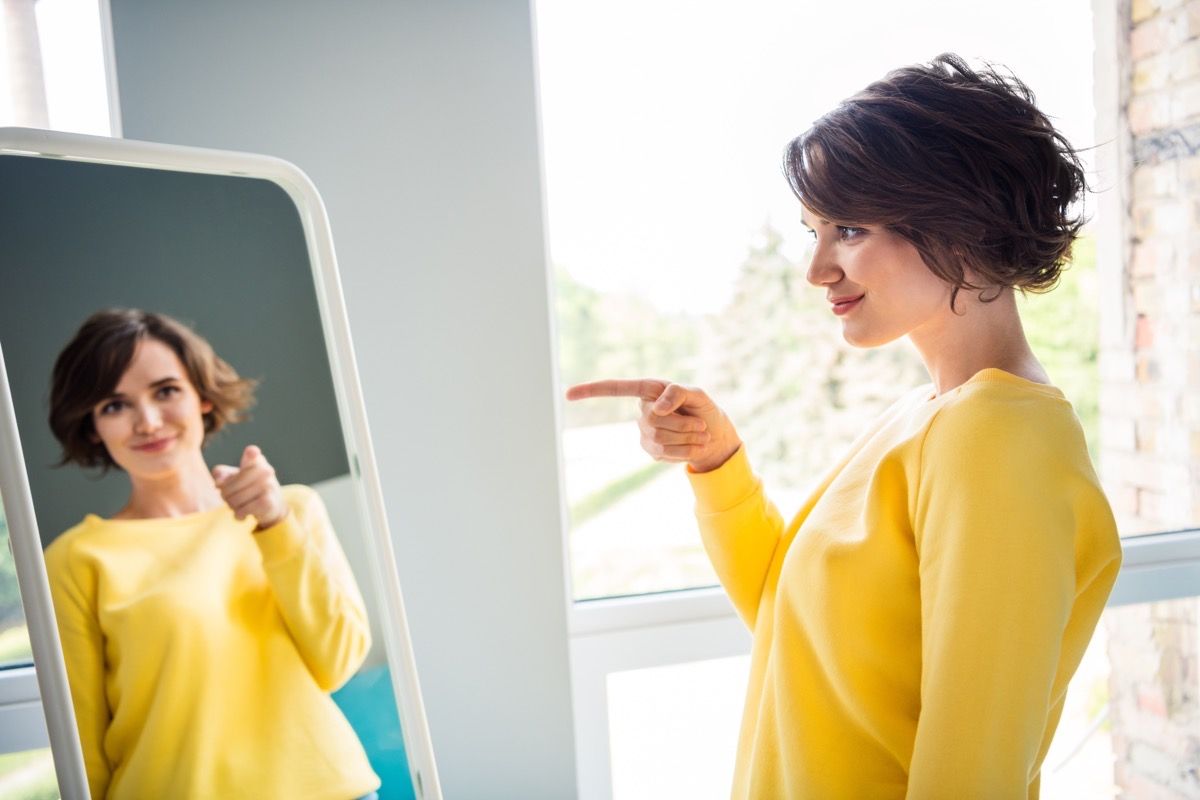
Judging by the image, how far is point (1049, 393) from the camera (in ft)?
2.74

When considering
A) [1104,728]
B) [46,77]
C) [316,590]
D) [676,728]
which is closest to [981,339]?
[316,590]

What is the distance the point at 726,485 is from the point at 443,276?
0.58 metres

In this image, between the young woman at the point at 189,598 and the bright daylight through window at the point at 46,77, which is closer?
the young woman at the point at 189,598

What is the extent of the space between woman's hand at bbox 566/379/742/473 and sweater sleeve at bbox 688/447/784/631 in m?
0.02

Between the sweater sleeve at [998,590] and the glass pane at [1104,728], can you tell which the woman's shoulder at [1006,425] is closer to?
the sweater sleeve at [998,590]

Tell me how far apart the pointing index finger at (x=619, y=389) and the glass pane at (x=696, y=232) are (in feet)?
1.74

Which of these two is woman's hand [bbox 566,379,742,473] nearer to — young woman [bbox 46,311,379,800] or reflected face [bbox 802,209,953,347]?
reflected face [bbox 802,209,953,347]

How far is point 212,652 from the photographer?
99 centimetres

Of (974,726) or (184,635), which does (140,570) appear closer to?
(184,635)

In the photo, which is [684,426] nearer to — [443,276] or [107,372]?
[443,276]

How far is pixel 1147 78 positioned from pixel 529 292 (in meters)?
1.33

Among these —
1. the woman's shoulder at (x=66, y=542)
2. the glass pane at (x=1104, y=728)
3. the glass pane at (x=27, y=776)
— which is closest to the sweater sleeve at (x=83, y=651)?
the woman's shoulder at (x=66, y=542)

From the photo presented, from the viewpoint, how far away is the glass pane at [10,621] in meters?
1.35

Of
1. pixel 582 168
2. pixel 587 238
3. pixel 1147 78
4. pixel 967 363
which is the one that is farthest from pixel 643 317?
pixel 1147 78
